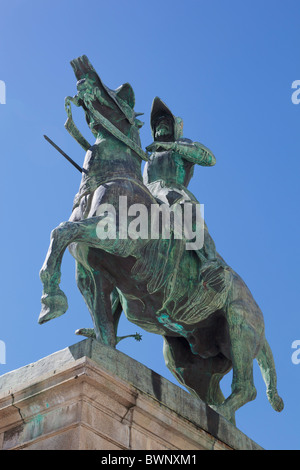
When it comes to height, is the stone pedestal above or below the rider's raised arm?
below

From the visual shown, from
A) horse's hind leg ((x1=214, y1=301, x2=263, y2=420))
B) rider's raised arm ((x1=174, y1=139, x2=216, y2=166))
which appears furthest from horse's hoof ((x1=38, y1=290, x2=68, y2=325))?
rider's raised arm ((x1=174, y1=139, x2=216, y2=166))

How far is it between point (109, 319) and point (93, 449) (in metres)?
3.00

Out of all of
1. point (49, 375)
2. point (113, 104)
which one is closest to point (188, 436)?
point (49, 375)

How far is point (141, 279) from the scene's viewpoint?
10562 mm

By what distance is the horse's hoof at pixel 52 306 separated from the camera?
9.20 meters

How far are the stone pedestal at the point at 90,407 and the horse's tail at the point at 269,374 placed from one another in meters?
3.14

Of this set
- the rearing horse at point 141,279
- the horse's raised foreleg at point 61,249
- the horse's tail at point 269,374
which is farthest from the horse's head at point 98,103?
the horse's tail at point 269,374

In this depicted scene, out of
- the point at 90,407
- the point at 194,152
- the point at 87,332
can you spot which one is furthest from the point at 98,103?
the point at 90,407

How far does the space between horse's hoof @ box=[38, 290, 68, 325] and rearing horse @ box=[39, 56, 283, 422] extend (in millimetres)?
316

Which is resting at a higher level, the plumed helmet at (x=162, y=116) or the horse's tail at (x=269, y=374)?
the plumed helmet at (x=162, y=116)

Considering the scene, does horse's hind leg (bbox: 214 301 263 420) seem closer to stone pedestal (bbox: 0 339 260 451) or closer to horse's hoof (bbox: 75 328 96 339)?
horse's hoof (bbox: 75 328 96 339)

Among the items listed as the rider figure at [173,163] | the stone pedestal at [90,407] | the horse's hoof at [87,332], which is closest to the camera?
the stone pedestal at [90,407]

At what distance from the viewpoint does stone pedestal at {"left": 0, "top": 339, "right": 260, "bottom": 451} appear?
7.89 metres

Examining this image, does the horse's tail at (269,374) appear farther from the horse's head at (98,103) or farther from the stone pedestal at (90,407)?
the horse's head at (98,103)
